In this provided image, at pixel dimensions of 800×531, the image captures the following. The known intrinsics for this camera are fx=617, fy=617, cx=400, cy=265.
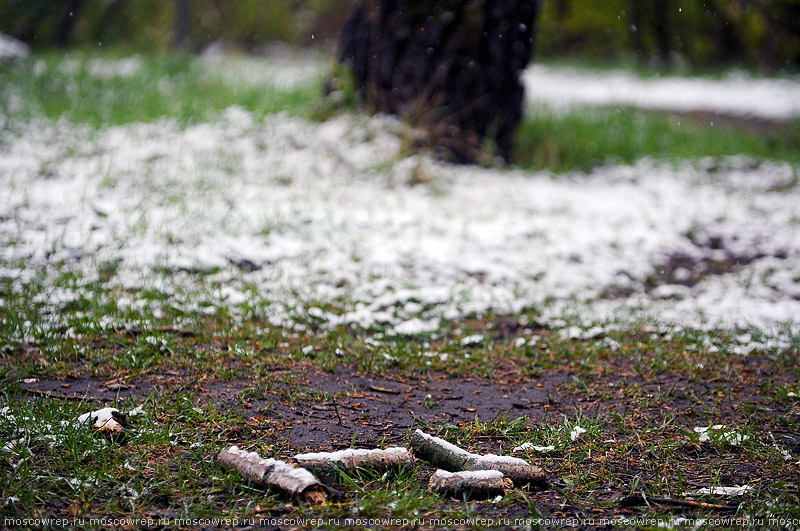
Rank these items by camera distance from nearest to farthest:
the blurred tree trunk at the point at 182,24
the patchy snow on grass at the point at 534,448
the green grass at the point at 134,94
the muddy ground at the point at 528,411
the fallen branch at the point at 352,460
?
the fallen branch at the point at 352,460
the muddy ground at the point at 528,411
the patchy snow on grass at the point at 534,448
the green grass at the point at 134,94
the blurred tree trunk at the point at 182,24

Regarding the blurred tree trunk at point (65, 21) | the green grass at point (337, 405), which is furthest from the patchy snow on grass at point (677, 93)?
the blurred tree trunk at point (65, 21)

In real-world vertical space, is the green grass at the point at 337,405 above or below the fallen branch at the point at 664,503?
below

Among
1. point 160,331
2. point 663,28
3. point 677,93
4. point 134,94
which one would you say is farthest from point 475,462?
point 663,28

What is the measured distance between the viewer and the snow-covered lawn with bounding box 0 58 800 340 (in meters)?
3.48

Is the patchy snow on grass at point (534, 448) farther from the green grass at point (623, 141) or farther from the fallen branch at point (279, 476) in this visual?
the green grass at point (623, 141)

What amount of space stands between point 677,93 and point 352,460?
12.8 metres

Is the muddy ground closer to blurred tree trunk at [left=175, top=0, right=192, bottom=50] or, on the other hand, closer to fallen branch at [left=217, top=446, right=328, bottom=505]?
fallen branch at [left=217, top=446, right=328, bottom=505]

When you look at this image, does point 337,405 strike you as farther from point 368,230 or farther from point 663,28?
point 663,28

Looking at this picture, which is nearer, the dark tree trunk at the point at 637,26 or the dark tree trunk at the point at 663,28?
the dark tree trunk at the point at 663,28

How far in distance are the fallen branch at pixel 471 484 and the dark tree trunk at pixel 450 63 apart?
14.0 ft

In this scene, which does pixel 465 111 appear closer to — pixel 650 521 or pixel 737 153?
pixel 737 153

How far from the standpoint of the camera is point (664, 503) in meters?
1.84

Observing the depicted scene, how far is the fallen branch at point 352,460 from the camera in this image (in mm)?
1874

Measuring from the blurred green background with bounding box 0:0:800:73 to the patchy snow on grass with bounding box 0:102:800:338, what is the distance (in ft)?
15.9
